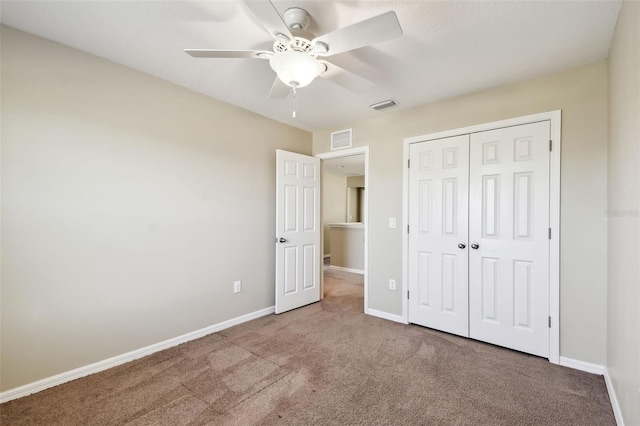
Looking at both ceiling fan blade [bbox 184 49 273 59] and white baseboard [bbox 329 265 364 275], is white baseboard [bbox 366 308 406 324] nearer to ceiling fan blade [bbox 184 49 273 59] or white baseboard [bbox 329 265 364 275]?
white baseboard [bbox 329 265 364 275]

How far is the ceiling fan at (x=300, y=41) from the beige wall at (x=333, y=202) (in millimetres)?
5548

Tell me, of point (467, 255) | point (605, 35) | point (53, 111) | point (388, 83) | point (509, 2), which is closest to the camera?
point (509, 2)

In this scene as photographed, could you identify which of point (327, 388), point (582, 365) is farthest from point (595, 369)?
point (327, 388)

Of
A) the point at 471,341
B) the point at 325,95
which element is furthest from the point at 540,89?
the point at 471,341

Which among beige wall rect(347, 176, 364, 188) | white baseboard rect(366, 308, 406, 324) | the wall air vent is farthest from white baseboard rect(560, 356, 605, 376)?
beige wall rect(347, 176, 364, 188)

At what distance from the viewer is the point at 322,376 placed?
2104 mm

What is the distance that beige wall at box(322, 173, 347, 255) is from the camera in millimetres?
7348

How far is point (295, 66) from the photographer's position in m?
1.57

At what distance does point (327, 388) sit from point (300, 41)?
2254mm

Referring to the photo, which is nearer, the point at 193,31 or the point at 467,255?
the point at 193,31

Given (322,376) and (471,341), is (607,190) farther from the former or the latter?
(322,376)

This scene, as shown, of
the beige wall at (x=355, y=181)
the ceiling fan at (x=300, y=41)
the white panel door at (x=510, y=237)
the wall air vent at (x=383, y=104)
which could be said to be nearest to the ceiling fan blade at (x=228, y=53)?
the ceiling fan at (x=300, y=41)

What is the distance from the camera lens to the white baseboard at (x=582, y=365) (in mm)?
2131

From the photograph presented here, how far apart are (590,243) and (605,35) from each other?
4.79 ft
